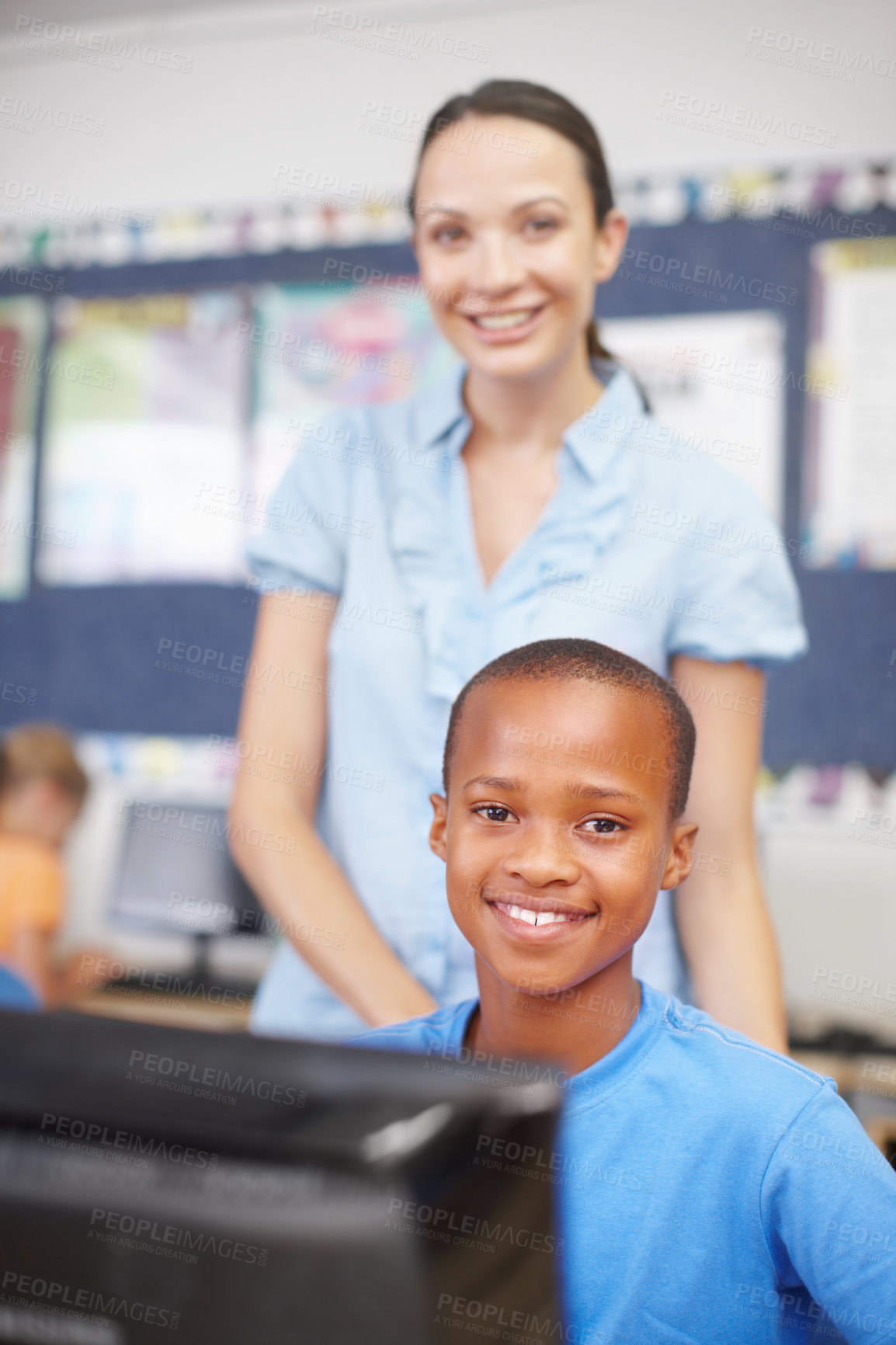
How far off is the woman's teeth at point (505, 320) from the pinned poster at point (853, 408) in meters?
1.42

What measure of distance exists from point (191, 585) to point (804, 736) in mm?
1480

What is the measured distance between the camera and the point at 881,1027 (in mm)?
2416

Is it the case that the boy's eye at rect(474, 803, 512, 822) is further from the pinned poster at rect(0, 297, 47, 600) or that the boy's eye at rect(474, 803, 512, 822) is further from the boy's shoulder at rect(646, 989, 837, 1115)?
the pinned poster at rect(0, 297, 47, 600)

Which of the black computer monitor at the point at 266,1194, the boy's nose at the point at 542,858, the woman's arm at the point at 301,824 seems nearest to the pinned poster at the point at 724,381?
the woman's arm at the point at 301,824

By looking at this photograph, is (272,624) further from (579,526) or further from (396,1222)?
(396,1222)

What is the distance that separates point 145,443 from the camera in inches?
119

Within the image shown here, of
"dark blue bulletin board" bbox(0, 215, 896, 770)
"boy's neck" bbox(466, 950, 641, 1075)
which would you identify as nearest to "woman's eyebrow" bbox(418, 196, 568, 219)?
"boy's neck" bbox(466, 950, 641, 1075)

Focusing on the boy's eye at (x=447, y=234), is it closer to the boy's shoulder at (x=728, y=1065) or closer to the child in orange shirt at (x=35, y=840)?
the boy's shoulder at (x=728, y=1065)

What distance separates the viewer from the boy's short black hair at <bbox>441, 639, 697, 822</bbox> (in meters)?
1.01

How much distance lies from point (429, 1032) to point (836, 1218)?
340mm

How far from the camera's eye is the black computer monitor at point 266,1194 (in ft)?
1.42

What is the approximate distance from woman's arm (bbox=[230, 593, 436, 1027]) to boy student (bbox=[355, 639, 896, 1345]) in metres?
0.24

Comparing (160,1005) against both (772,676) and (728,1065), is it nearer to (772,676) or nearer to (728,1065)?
(772,676)

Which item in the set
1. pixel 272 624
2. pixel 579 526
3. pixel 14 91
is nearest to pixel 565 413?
pixel 579 526
